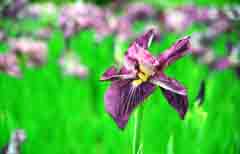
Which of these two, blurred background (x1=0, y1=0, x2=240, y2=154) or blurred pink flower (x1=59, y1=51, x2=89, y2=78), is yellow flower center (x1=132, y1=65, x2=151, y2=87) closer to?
blurred background (x1=0, y1=0, x2=240, y2=154)

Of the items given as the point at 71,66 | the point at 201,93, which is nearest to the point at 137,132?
the point at 201,93

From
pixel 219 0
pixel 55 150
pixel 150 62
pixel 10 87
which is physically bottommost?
pixel 55 150

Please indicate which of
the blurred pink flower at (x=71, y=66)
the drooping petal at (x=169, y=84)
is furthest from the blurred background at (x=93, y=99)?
the drooping petal at (x=169, y=84)

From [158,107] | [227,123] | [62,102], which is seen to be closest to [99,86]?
[62,102]

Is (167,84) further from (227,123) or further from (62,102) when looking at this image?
(62,102)

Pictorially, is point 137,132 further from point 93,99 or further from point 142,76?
point 93,99

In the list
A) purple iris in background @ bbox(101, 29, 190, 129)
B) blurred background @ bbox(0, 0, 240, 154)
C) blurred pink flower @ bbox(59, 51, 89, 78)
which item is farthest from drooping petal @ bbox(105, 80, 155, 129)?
blurred pink flower @ bbox(59, 51, 89, 78)

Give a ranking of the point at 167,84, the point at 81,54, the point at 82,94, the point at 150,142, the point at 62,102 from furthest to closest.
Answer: the point at 81,54 → the point at 82,94 → the point at 62,102 → the point at 150,142 → the point at 167,84
